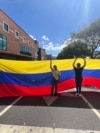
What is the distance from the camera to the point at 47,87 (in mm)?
13414

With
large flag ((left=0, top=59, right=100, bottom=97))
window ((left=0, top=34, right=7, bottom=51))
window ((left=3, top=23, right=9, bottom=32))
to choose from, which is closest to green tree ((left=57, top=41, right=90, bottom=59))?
window ((left=3, top=23, right=9, bottom=32))

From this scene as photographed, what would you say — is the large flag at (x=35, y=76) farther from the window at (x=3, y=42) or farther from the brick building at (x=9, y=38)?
the window at (x=3, y=42)

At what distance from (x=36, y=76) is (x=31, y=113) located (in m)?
4.26

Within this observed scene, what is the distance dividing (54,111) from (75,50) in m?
60.3

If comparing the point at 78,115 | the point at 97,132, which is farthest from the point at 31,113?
the point at 97,132

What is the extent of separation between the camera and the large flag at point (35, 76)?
12.8m

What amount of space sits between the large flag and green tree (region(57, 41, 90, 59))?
52.9 metres

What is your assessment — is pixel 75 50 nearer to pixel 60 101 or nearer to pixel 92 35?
pixel 92 35

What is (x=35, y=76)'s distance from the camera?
13375mm

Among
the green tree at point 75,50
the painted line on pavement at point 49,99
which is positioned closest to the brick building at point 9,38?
the green tree at point 75,50

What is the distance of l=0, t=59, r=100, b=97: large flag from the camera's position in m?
12.8

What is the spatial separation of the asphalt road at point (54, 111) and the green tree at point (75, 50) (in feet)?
179

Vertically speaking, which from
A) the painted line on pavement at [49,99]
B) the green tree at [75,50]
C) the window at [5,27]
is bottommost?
the painted line on pavement at [49,99]

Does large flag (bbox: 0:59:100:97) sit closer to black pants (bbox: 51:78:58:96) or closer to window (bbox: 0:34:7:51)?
black pants (bbox: 51:78:58:96)
